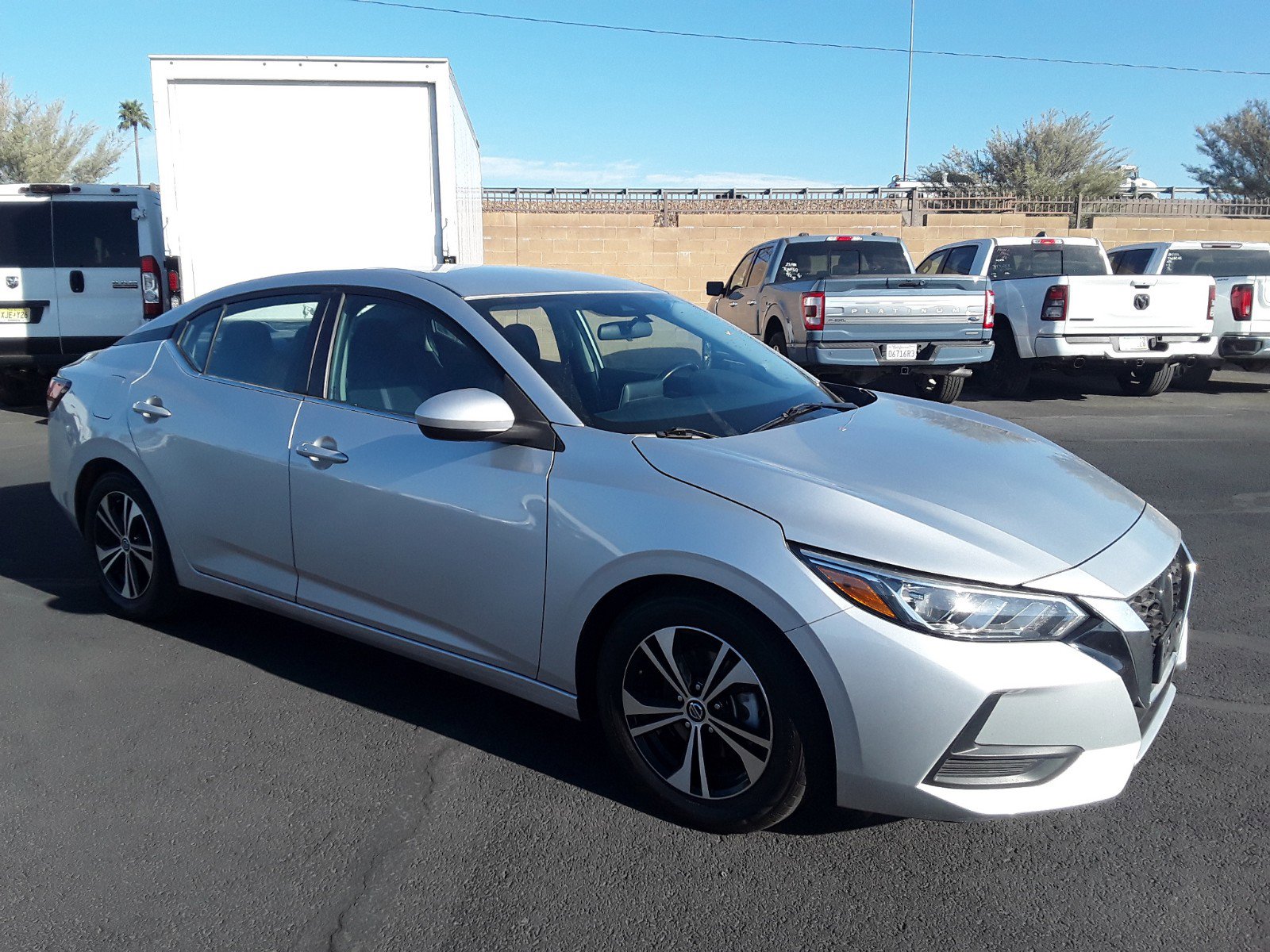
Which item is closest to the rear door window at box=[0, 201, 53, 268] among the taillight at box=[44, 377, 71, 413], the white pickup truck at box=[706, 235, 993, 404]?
the taillight at box=[44, 377, 71, 413]

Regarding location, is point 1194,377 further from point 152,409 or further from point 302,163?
point 152,409

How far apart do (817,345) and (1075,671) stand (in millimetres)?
8386

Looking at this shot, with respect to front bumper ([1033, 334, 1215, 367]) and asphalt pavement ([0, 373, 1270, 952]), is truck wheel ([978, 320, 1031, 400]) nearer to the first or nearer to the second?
front bumper ([1033, 334, 1215, 367])

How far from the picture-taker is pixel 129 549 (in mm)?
4715

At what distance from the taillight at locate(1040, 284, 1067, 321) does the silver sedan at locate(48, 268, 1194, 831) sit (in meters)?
8.01

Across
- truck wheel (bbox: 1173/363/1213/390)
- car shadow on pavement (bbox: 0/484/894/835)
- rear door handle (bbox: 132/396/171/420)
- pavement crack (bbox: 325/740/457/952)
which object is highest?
rear door handle (bbox: 132/396/171/420)

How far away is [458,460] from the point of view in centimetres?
349

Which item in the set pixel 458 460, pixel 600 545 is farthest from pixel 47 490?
pixel 600 545

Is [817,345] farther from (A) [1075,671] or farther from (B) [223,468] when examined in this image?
(A) [1075,671]

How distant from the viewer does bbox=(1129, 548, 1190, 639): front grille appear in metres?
2.87

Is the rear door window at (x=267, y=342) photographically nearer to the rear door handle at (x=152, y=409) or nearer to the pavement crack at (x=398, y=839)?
the rear door handle at (x=152, y=409)

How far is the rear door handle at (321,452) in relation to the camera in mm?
3779

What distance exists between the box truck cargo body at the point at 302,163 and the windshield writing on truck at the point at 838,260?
4911 millimetres

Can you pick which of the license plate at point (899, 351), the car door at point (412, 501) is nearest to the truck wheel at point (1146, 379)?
the license plate at point (899, 351)
